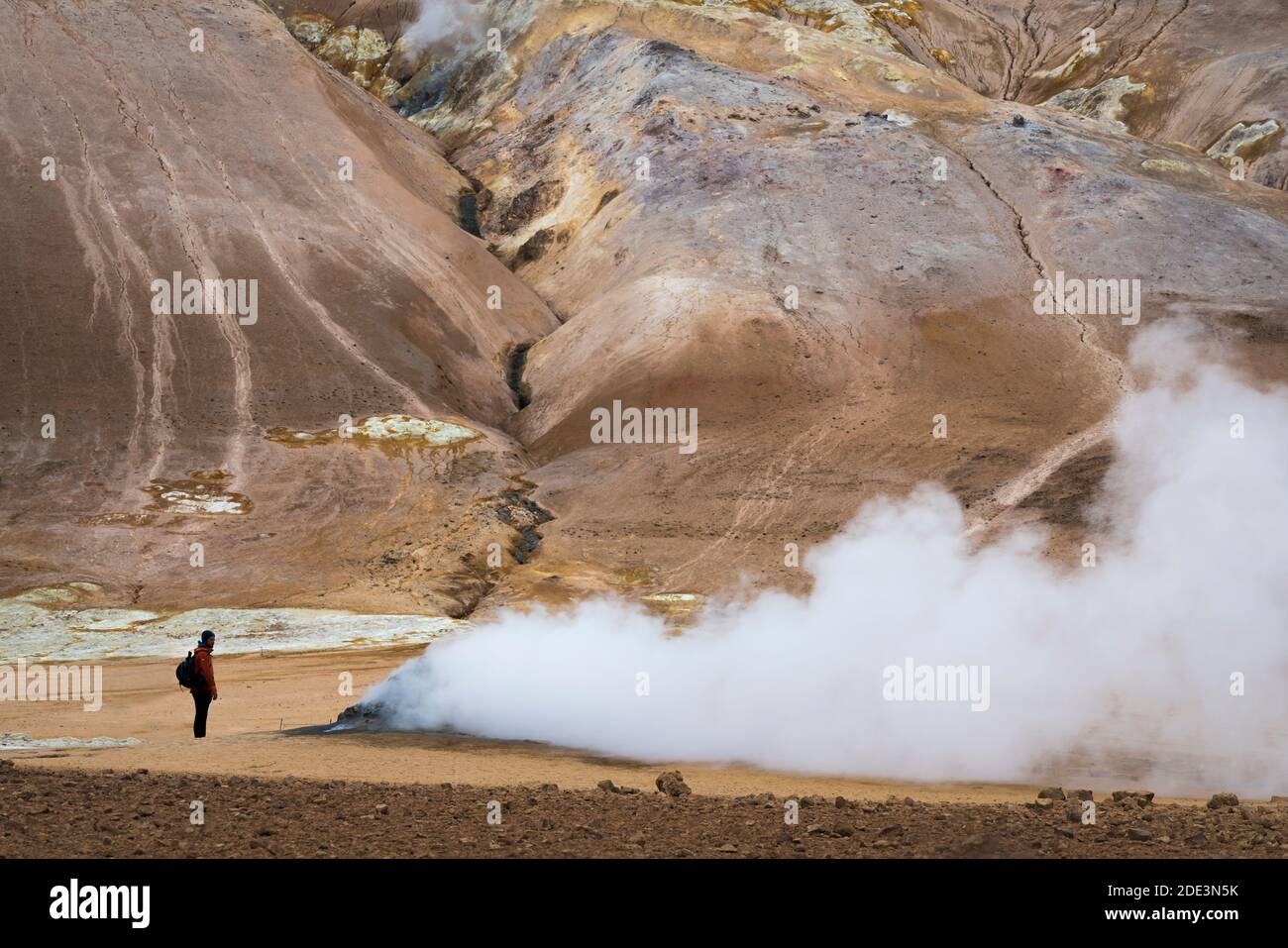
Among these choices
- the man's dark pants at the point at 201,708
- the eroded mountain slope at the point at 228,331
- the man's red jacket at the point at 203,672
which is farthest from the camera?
the eroded mountain slope at the point at 228,331

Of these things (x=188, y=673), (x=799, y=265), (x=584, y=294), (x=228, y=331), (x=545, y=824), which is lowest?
(x=545, y=824)

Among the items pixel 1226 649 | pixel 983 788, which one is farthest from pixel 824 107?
pixel 983 788

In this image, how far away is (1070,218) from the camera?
59219mm

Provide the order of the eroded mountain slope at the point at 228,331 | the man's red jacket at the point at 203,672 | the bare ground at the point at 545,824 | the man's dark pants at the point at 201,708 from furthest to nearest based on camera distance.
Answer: the eroded mountain slope at the point at 228,331 < the man's dark pants at the point at 201,708 < the man's red jacket at the point at 203,672 < the bare ground at the point at 545,824

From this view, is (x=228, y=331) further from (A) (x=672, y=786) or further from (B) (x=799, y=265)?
(A) (x=672, y=786)

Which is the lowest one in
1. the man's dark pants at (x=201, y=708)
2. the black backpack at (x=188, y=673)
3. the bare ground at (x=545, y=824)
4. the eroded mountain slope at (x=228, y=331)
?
the bare ground at (x=545, y=824)

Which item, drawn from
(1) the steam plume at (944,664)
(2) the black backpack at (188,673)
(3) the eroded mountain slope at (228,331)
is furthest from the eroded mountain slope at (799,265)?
(2) the black backpack at (188,673)

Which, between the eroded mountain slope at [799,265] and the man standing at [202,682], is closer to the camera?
the man standing at [202,682]

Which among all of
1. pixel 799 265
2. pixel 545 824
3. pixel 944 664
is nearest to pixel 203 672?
pixel 545 824

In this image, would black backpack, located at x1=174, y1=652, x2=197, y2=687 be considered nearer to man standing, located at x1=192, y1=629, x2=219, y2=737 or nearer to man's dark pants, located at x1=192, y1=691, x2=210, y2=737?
man standing, located at x1=192, y1=629, x2=219, y2=737

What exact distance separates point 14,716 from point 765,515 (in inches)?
985

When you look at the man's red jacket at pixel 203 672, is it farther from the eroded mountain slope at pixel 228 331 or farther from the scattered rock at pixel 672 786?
the eroded mountain slope at pixel 228 331

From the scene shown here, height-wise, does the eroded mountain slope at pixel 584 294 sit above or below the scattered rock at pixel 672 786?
above

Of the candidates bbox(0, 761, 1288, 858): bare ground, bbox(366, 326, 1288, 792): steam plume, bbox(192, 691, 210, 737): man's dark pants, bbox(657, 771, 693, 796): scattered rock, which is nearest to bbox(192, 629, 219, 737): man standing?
bbox(192, 691, 210, 737): man's dark pants
